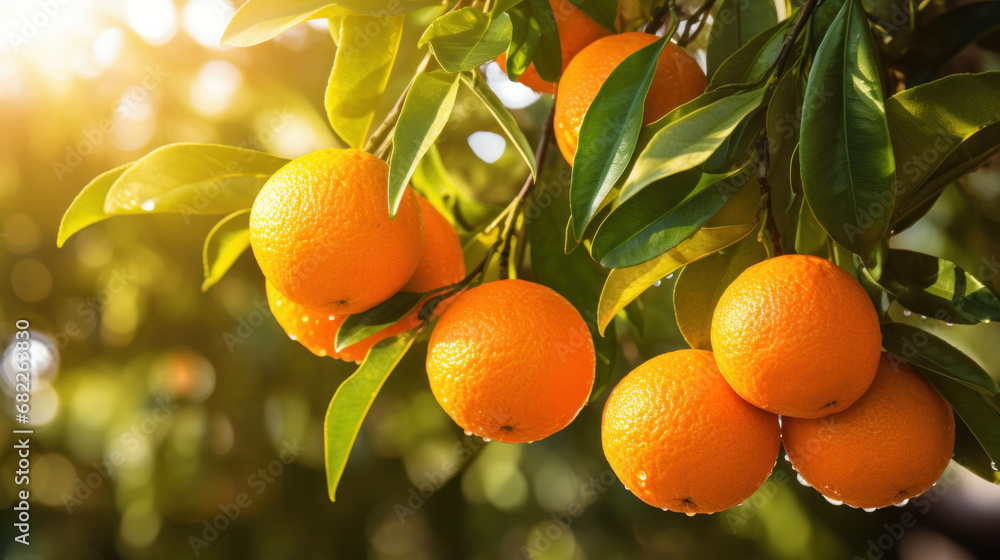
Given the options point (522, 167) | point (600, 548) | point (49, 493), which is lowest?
point (600, 548)

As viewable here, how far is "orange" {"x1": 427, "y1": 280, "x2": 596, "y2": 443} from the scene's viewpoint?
60cm

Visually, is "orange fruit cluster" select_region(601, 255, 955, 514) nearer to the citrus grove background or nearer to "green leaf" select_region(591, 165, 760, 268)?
"green leaf" select_region(591, 165, 760, 268)

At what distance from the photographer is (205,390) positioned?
1535mm

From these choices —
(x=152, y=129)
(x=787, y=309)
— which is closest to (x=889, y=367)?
(x=787, y=309)

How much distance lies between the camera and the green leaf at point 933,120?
49 cm

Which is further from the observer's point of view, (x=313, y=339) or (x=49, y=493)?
(x=49, y=493)

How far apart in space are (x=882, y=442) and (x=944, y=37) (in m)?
0.52

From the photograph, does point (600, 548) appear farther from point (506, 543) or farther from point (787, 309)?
point (787, 309)

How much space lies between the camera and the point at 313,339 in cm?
72

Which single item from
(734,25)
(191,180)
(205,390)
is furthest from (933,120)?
(205,390)

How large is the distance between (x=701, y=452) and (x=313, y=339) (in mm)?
410

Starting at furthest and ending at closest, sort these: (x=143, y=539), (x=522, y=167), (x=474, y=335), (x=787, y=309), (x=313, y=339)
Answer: (x=143, y=539)
(x=522, y=167)
(x=313, y=339)
(x=474, y=335)
(x=787, y=309)

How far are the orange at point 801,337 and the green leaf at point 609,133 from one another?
0.48 ft

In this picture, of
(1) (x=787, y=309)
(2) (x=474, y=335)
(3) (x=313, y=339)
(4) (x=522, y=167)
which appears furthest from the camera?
(4) (x=522, y=167)
